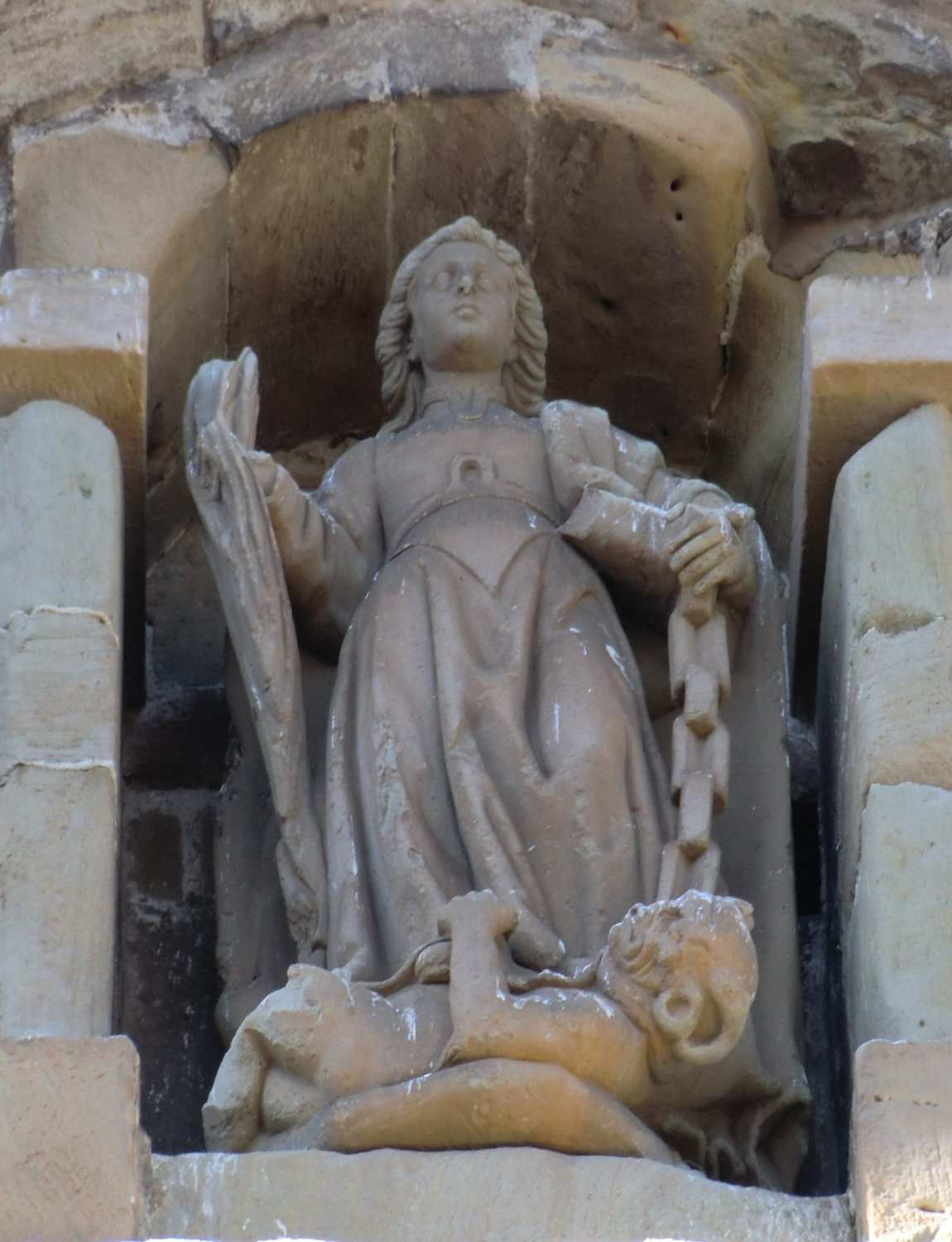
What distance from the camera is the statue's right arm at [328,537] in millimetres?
4789

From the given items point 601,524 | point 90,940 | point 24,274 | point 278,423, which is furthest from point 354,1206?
point 278,423

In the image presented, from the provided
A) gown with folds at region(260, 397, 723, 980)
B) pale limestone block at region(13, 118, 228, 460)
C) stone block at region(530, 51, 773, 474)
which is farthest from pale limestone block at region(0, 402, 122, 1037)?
stone block at region(530, 51, 773, 474)

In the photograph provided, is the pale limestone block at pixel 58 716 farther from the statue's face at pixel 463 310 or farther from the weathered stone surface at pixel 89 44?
the weathered stone surface at pixel 89 44

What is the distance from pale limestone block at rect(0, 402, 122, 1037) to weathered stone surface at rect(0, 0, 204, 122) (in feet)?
2.78

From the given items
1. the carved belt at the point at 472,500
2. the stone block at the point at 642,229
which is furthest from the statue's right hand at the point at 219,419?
the stone block at the point at 642,229

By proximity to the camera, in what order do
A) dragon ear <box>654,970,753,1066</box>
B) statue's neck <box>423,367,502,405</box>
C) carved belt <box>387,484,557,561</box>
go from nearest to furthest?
dragon ear <box>654,970,753,1066</box>
carved belt <box>387,484,557,561</box>
statue's neck <box>423,367,502,405</box>

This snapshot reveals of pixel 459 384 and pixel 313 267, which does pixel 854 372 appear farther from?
pixel 313 267

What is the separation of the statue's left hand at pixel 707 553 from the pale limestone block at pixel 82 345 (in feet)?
3.05

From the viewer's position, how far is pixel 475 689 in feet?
15.1

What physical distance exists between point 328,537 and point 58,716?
→ 2.10ft

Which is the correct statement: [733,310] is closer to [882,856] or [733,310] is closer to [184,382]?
[184,382]

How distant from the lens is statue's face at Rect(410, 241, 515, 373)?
527 centimetres

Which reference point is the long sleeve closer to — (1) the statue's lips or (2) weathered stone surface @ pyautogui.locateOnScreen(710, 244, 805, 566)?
(1) the statue's lips

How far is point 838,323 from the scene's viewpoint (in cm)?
511
